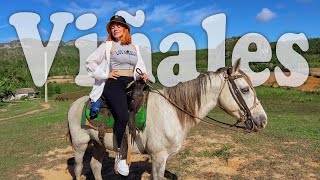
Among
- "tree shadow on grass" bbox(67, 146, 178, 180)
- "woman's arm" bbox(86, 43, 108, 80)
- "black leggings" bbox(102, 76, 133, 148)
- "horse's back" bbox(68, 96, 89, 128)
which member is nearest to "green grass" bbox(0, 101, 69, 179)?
"tree shadow on grass" bbox(67, 146, 178, 180)

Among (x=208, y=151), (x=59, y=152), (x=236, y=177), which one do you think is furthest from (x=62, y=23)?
(x=236, y=177)

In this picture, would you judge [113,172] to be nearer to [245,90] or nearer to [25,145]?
[245,90]

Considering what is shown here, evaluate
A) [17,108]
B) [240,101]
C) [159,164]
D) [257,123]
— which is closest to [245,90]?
[240,101]

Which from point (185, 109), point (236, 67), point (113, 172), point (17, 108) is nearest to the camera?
point (236, 67)

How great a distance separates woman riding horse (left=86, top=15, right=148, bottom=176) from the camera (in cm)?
471

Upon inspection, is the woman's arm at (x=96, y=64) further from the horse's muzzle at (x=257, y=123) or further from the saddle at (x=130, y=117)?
Answer: the horse's muzzle at (x=257, y=123)

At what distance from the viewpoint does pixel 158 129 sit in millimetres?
4793

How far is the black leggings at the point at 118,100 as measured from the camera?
15.4ft

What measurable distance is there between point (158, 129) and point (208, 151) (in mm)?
4186

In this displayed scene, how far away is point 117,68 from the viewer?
190 inches

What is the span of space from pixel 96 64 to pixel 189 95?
1.49 m

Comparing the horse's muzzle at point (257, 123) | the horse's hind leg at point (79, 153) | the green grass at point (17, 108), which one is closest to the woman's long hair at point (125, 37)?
A: the horse's hind leg at point (79, 153)

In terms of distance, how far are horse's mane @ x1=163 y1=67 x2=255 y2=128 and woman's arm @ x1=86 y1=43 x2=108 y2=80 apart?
43.9 inches

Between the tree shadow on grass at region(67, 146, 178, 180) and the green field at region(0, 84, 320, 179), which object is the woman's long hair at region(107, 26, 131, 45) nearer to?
the tree shadow on grass at region(67, 146, 178, 180)
